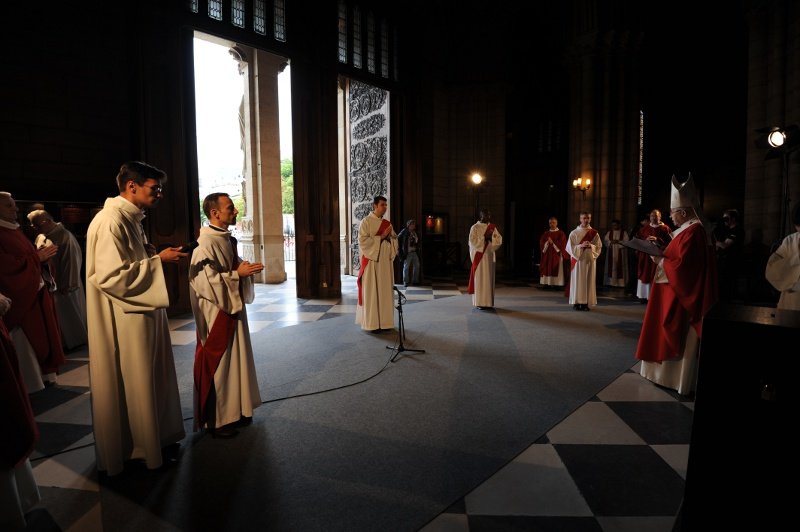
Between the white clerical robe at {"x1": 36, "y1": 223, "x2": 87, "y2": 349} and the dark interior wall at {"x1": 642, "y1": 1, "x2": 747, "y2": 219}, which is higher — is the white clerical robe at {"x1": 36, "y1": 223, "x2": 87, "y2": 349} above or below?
below

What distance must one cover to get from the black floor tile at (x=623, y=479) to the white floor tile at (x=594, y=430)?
0.27 feet

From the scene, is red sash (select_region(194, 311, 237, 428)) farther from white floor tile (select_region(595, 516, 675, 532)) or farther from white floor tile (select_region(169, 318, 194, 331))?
white floor tile (select_region(169, 318, 194, 331))

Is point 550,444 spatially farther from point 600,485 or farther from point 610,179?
point 610,179

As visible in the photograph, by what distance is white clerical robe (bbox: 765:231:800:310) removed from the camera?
3754mm

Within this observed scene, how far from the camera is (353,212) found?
12.3m

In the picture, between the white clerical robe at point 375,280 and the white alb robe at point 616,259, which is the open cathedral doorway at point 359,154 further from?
the white alb robe at point 616,259

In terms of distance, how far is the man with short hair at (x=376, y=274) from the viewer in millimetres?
6039

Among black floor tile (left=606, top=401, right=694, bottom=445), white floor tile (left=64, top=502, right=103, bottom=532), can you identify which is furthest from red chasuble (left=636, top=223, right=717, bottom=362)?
white floor tile (left=64, top=502, right=103, bottom=532)

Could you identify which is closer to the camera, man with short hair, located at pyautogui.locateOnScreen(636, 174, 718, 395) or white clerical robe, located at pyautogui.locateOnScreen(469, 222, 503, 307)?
man with short hair, located at pyautogui.locateOnScreen(636, 174, 718, 395)

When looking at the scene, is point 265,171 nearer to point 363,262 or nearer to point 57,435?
point 363,262

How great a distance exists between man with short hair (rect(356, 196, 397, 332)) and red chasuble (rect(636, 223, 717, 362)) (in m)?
3.25

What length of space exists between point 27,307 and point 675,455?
533 cm

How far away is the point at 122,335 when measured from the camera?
243cm

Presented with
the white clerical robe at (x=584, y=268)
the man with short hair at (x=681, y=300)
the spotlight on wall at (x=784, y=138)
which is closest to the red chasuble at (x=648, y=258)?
the white clerical robe at (x=584, y=268)
